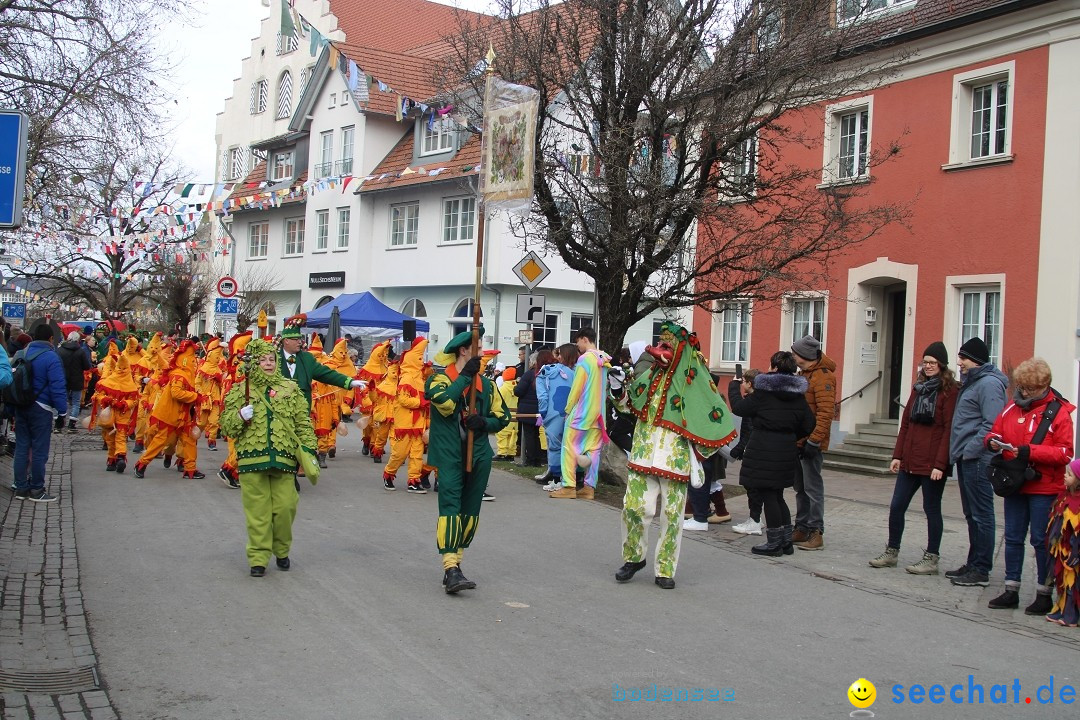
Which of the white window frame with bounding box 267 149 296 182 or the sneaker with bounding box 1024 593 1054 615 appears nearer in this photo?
the sneaker with bounding box 1024 593 1054 615

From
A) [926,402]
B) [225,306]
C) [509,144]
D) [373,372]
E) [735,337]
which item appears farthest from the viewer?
[225,306]

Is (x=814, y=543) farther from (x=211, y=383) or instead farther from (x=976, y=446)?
(x=211, y=383)

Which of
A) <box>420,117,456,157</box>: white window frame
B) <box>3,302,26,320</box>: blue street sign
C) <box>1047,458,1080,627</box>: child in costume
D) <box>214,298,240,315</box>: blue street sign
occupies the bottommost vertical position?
<box>1047,458,1080,627</box>: child in costume

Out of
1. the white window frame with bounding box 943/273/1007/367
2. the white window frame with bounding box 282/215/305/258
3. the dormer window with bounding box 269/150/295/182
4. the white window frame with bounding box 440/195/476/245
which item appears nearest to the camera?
the white window frame with bounding box 943/273/1007/367

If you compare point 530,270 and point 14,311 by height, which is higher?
point 530,270

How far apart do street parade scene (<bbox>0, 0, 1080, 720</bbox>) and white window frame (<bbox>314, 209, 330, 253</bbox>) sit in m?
13.5

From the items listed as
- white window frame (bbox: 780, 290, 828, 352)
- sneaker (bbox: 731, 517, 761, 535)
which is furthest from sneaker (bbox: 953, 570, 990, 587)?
white window frame (bbox: 780, 290, 828, 352)

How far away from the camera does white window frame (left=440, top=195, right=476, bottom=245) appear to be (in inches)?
1296

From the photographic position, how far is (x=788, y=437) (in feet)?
29.8

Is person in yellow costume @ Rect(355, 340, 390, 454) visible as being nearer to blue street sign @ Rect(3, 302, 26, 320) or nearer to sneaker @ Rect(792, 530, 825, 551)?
sneaker @ Rect(792, 530, 825, 551)

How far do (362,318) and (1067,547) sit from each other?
21413 millimetres

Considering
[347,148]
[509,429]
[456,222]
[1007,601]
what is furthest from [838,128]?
[347,148]

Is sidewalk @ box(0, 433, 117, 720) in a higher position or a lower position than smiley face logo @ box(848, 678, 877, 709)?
lower

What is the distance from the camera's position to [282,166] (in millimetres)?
43656
